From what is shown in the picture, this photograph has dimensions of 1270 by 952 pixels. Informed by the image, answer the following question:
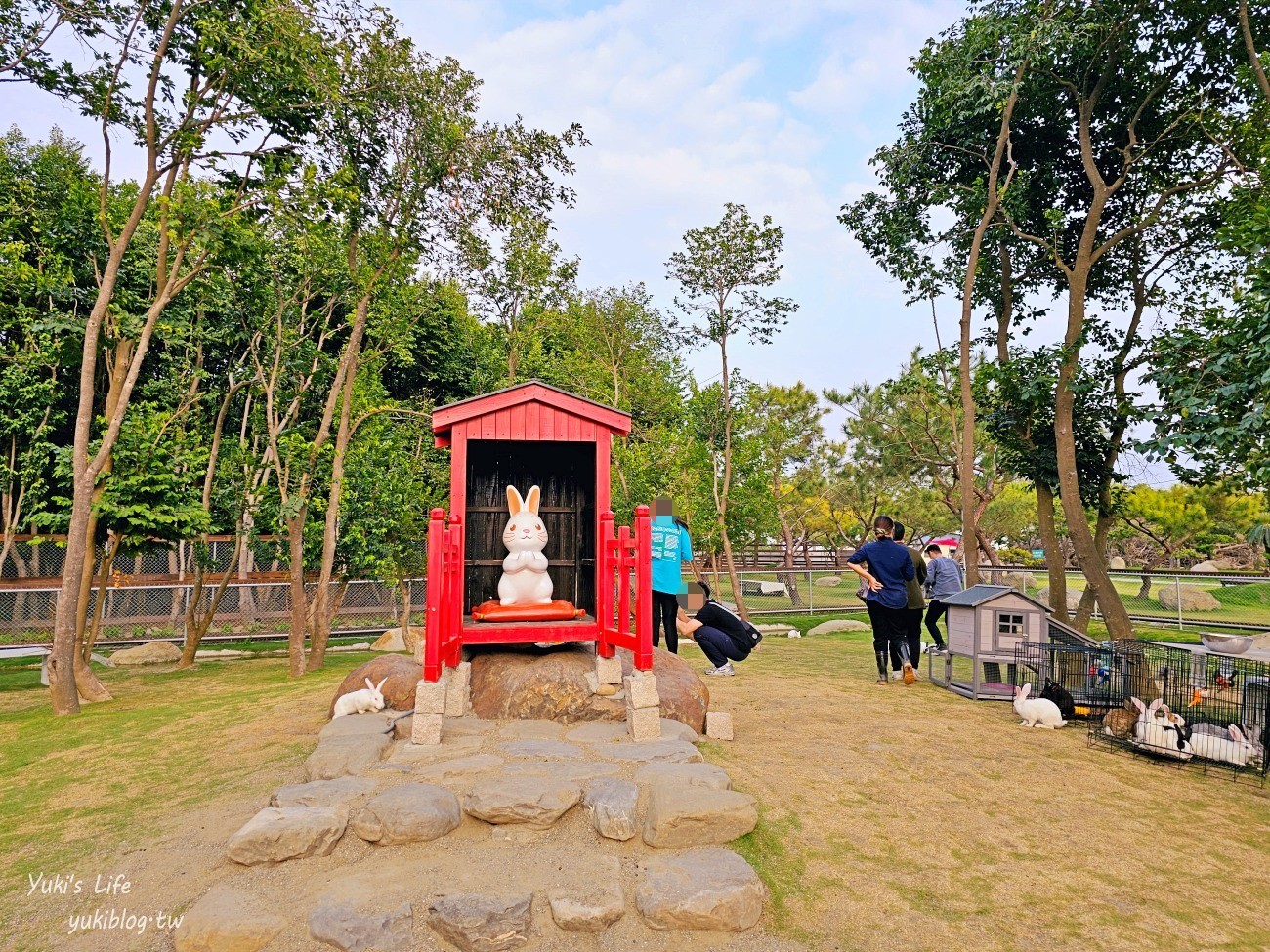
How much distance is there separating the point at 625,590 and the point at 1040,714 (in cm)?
435

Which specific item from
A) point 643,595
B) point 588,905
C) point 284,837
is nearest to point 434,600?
point 643,595

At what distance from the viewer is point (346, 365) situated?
36.9 feet

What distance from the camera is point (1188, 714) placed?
6578 mm

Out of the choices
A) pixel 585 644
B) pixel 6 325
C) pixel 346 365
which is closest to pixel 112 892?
pixel 585 644

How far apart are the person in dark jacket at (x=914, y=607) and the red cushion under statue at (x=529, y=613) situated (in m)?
4.39

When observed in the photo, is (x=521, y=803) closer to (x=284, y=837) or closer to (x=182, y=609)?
(x=284, y=837)

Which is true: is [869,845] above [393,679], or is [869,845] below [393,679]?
below

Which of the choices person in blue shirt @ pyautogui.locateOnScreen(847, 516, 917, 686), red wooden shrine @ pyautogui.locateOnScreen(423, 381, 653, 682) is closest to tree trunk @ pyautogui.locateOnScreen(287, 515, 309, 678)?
red wooden shrine @ pyautogui.locateOnScreen(423, 381, 653, 682)

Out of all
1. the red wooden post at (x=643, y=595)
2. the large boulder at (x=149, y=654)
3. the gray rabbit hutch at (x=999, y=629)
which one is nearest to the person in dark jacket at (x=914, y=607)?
the gray rabbit hutch at (x=999, y=629)

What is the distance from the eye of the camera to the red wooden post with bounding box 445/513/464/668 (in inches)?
213

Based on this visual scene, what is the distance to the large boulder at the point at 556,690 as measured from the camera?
5.61 metres

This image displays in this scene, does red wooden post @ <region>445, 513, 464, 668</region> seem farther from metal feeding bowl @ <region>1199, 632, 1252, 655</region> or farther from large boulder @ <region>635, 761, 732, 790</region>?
metal feeding bowl @ <region>1199, 632, 1252, 655</region>

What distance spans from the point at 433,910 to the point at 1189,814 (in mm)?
4808

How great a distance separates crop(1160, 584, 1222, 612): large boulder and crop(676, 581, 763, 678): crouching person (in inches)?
680
